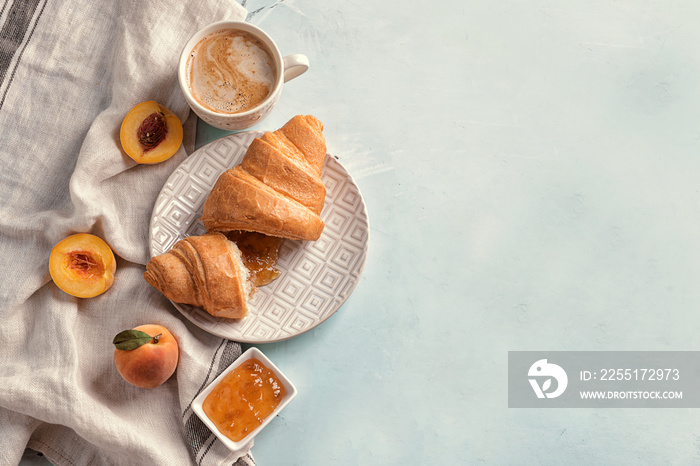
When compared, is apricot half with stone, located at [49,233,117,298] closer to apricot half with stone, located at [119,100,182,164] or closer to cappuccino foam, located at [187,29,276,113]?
apricot half with stone, located at [119,100,182,164]

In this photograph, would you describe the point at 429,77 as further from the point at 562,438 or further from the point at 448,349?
the point at 562,438

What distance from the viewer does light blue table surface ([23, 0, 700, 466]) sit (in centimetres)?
237

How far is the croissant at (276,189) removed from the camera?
2.06m

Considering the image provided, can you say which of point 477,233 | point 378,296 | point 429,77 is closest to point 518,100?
point 429,77

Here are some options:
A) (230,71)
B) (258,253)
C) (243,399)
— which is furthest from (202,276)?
(230,71)

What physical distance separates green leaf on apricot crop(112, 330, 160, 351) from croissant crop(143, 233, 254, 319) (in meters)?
0.18

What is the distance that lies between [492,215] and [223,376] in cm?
139

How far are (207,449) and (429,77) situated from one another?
191 centimetres

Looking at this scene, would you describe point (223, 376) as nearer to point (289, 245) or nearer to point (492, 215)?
point (289, 245)

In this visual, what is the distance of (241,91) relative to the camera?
2197 mm

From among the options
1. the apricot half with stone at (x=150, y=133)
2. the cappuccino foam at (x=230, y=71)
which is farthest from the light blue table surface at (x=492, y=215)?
the cappuccino foam at (x=230, y=71)

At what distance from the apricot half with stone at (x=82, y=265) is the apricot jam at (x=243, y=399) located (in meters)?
0.65

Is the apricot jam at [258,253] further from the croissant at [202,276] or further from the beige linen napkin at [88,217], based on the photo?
the beige linen napkin at [88,217]

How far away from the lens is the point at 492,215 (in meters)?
2.48
